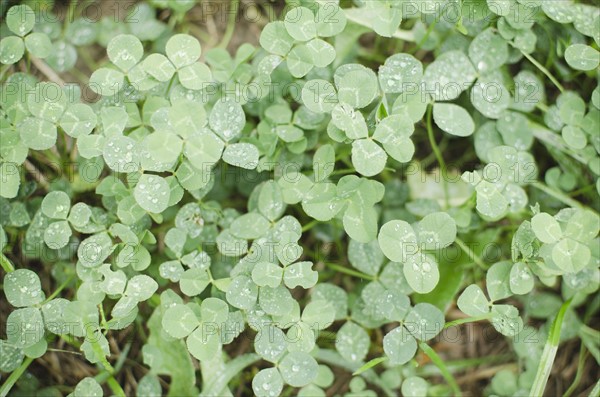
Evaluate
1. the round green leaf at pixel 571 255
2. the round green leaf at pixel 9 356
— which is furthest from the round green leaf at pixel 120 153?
the round green leaf at pixel 571 255

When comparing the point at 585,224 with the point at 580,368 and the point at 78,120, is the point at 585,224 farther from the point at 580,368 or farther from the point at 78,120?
the point at 78,120

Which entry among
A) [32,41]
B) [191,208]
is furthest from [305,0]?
[32,41]

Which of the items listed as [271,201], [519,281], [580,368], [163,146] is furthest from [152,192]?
[580,368]

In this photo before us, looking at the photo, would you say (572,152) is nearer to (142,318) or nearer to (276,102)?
(276,102)

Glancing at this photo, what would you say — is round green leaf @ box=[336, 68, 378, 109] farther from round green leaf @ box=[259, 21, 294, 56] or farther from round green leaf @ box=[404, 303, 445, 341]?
round green leaf @ box=[404, 303, 445, 341]

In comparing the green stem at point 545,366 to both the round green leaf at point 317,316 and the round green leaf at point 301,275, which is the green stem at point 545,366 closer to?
the round green leaf at point 317,316

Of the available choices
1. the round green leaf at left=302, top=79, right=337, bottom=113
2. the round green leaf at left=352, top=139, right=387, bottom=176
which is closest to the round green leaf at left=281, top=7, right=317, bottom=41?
the round green leaf at left=302, top=79, right=337, bottom=113

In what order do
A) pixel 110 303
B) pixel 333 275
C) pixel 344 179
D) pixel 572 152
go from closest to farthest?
1. pixel 344 179
2. pixel 110 303
3. pixel 572 152
4. pixel 333 275

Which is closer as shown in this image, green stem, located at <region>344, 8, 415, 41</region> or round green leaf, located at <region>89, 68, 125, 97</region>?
round green leaf, located at <region>89, 68, 125, 97</region>
